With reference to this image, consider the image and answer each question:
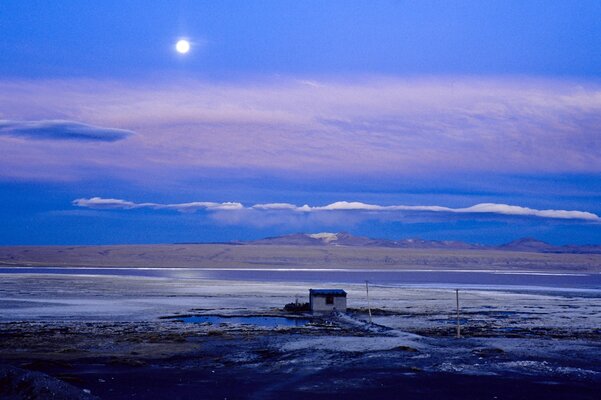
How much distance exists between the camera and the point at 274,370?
2297 cm

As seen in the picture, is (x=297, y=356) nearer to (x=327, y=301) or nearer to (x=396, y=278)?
(x=327, y=301)

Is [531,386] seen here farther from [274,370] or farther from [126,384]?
[126,384]

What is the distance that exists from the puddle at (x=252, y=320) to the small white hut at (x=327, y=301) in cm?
393

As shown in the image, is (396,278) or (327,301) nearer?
(327,301)

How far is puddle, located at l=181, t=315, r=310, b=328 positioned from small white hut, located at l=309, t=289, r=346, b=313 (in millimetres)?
3933

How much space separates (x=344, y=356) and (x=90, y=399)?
11.0 m

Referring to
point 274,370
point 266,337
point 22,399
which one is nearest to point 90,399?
point 22,399

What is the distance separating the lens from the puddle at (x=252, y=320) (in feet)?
130

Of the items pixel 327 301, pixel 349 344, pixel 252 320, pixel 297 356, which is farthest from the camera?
pixel 327 301

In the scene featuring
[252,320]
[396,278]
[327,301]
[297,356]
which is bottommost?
[297,356]

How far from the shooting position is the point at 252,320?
4194cm

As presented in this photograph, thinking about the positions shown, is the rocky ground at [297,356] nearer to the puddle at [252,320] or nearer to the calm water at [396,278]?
the puddle at [252,320]

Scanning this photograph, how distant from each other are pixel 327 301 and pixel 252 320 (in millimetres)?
6742

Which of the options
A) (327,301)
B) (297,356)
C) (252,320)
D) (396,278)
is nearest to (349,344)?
(297,356)
